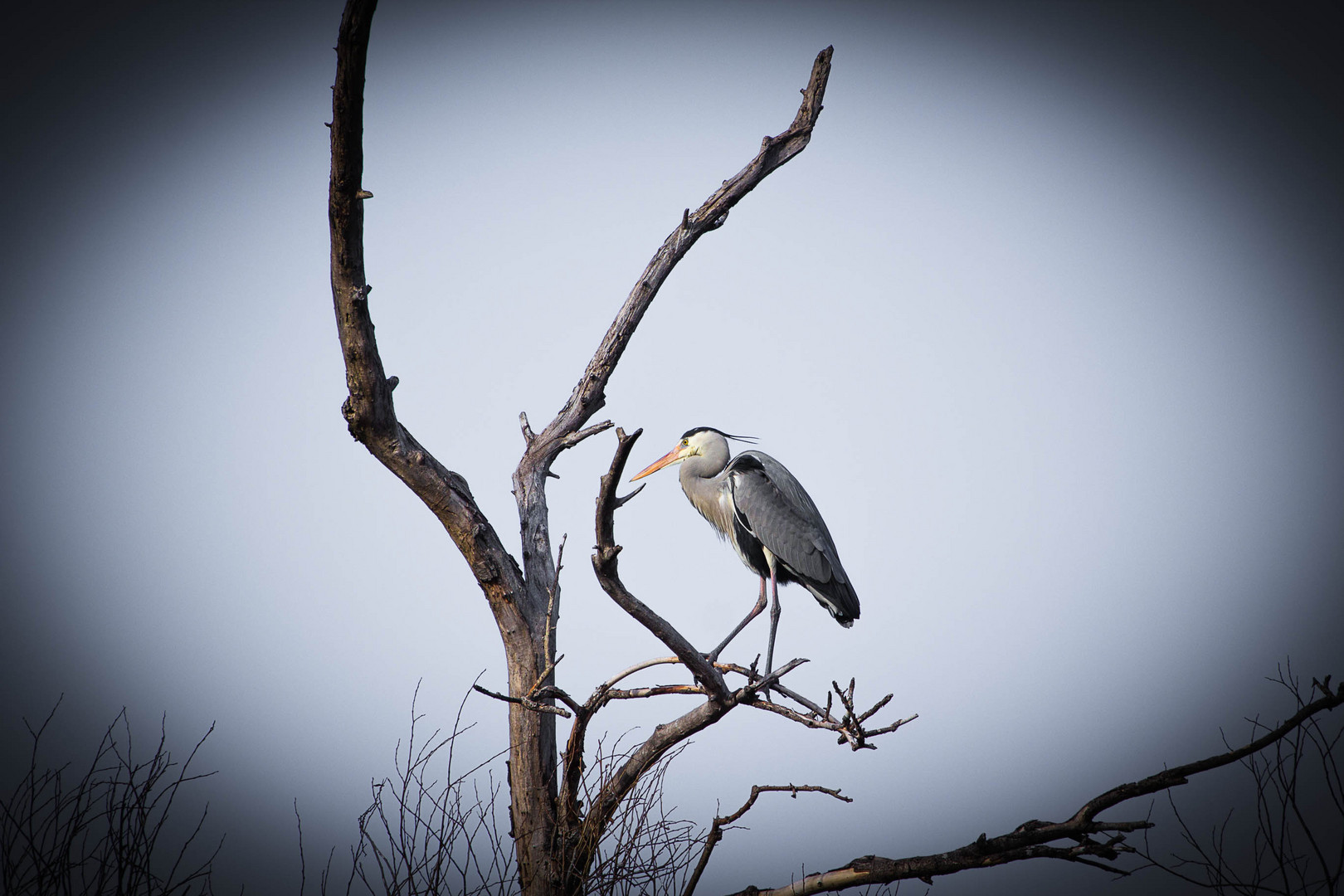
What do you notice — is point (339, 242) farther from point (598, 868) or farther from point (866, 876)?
point (866, 876)

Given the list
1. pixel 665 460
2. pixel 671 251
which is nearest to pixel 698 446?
pixel 665 460

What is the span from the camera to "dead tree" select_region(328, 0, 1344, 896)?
7.97 ft

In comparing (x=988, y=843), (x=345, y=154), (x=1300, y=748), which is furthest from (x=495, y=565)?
(x=1300, y=748)

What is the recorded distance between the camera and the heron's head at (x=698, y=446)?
4.66 metres

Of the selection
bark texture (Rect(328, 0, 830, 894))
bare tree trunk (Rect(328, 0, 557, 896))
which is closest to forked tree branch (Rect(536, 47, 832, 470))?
bark texture (Rect(328, 0, 830, 894))

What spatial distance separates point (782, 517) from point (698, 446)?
2.09 feet

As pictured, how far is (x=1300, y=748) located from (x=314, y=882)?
5852mm

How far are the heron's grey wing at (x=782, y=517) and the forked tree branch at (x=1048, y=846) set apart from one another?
1557 millimetres

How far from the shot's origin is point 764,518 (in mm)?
4273

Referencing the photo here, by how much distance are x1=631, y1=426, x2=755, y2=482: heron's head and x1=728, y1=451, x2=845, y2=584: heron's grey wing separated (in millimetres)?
168

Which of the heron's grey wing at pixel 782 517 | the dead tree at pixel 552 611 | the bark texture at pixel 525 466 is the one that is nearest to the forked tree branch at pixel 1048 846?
the dead tree at pixel 552 611

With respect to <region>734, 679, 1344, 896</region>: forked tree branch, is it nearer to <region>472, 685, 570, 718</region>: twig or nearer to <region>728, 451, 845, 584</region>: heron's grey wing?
<region>472, 685, 570, 718</region>: twig

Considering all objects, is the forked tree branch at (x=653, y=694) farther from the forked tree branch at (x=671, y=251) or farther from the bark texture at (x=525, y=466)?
the forked tree branch at (x=671, y=251)

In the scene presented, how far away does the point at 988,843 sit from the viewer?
2.56m
